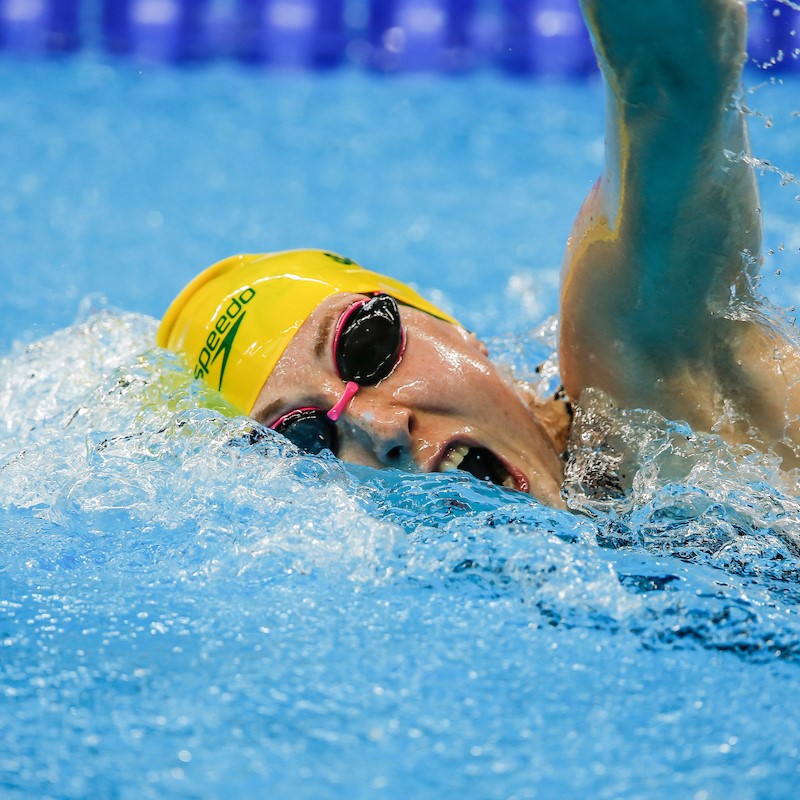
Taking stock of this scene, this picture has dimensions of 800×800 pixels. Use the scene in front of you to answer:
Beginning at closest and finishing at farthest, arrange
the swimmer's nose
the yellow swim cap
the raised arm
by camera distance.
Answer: the raised arm, the swimmer's nose, the yellow swim cap

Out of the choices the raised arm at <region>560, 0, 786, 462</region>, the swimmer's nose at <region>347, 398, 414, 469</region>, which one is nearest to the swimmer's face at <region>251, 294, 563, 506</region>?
the swimmer's nose at <region>347, 398, 414, 469</region>

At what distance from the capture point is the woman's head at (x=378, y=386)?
1803 mm

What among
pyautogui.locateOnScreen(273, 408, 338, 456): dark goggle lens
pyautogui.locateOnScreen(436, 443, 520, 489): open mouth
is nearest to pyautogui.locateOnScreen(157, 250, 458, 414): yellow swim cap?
pyautogui.locateOnScreen(273, 408, 338, 456): dark goggle lens

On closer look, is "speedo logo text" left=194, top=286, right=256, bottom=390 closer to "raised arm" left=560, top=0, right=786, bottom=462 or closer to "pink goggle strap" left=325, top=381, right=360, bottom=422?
"pink goggle strap" left=325, top=381, right=360, bottom=422

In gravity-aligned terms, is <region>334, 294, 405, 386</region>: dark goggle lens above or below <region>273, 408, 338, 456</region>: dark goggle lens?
above

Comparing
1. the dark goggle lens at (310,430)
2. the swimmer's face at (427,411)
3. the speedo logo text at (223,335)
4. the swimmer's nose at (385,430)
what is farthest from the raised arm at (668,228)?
the speedo logo text at (223,335)

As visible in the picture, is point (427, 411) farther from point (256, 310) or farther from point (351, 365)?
point (256, 310)

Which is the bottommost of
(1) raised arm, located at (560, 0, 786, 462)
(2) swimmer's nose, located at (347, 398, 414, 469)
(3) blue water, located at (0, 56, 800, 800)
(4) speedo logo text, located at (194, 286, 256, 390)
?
(3) blue water, located at (0, 56, 800, 800)

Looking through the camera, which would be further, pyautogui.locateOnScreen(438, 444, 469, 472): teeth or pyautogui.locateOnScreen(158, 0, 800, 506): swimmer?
pyautogui.locateOnScreen(438, 444, 469, 472): teeth

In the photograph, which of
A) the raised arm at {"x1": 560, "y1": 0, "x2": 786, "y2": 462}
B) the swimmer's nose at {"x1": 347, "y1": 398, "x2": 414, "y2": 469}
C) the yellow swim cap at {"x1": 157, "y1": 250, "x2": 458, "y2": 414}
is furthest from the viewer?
the yellow swim cap at {"x1": 157, "y1": 250, "x2": 458, "y2": 414}

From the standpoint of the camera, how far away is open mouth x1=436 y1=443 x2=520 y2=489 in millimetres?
1807

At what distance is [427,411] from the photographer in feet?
5.93

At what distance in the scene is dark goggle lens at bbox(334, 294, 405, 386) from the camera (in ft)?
6.03

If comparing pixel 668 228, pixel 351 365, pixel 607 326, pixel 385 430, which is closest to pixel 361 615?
pixel 385 430
